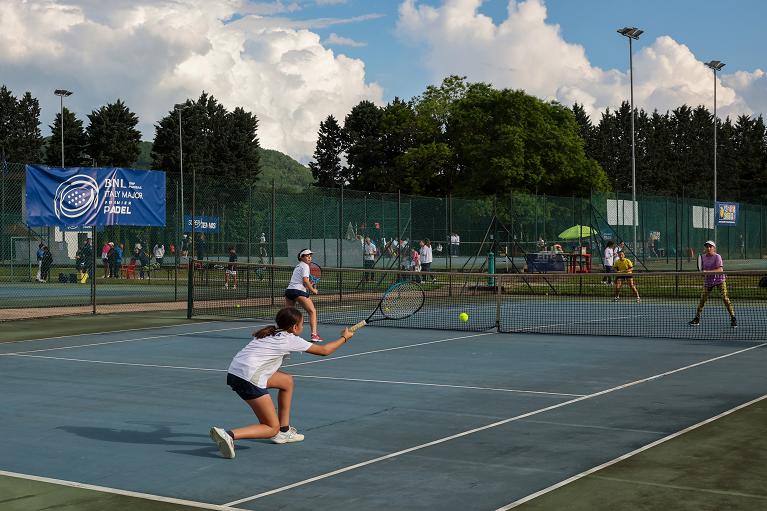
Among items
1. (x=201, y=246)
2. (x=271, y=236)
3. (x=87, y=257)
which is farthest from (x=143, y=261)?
(x=271, y=236)

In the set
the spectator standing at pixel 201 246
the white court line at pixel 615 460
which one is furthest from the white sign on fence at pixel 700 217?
the white court line at pixel 615 460

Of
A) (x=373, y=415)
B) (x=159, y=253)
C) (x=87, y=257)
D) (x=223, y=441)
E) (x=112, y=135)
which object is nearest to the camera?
(x=223, y=441)

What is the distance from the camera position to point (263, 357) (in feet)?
27.9

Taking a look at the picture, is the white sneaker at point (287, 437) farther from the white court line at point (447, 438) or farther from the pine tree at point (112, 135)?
the pine tree at point (112, 135)

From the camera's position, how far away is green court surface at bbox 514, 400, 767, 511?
6.79m

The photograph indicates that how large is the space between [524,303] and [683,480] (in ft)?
65.8

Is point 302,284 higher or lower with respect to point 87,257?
lower

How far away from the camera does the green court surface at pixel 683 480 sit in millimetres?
6793

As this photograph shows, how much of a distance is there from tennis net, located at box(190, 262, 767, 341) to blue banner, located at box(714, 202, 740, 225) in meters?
19.0

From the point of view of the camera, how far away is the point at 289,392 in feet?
29.1

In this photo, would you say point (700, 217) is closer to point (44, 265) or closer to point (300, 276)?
point (44, 265)

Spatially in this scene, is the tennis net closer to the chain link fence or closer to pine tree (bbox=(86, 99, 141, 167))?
the chain link fence

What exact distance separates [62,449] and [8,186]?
2606 cm

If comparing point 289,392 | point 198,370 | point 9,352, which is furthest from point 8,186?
point 289,392
